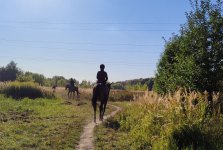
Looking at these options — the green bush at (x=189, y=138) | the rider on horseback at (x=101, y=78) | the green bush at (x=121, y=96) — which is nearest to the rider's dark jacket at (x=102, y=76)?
the rider on horseback at (x=101, y=78)

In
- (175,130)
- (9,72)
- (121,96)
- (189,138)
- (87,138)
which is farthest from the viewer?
(9,72)

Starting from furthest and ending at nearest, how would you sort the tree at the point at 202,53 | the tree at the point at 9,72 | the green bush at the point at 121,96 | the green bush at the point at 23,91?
1. the tree at the point at 9,72
2. the green bush at the point at 121,96
3. the green bush at the point at 23,91
4. the tree at the point at 202,53

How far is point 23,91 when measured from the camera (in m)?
40.4

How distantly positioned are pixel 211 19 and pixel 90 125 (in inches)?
302

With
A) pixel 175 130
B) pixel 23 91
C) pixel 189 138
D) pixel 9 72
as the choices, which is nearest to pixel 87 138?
pixel 175 130

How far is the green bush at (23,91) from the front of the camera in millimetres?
40125

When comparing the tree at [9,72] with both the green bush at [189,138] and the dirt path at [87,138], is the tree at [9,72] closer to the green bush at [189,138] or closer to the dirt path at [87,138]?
the dirt path at [87,138]

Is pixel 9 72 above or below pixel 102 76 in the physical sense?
above

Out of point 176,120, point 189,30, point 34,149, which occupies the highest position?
point 189,30

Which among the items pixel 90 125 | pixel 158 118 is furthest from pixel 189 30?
pixel 158 118

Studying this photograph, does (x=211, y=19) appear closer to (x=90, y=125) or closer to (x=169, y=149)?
(x=90, y=125)

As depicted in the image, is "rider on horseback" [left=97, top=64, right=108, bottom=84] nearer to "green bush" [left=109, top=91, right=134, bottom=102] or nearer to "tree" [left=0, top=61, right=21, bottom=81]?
"green bush" [left=109, top=91, right=134, bottom=102]

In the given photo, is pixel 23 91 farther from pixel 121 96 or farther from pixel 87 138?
pixel 87 138

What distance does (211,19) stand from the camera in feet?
65.5
